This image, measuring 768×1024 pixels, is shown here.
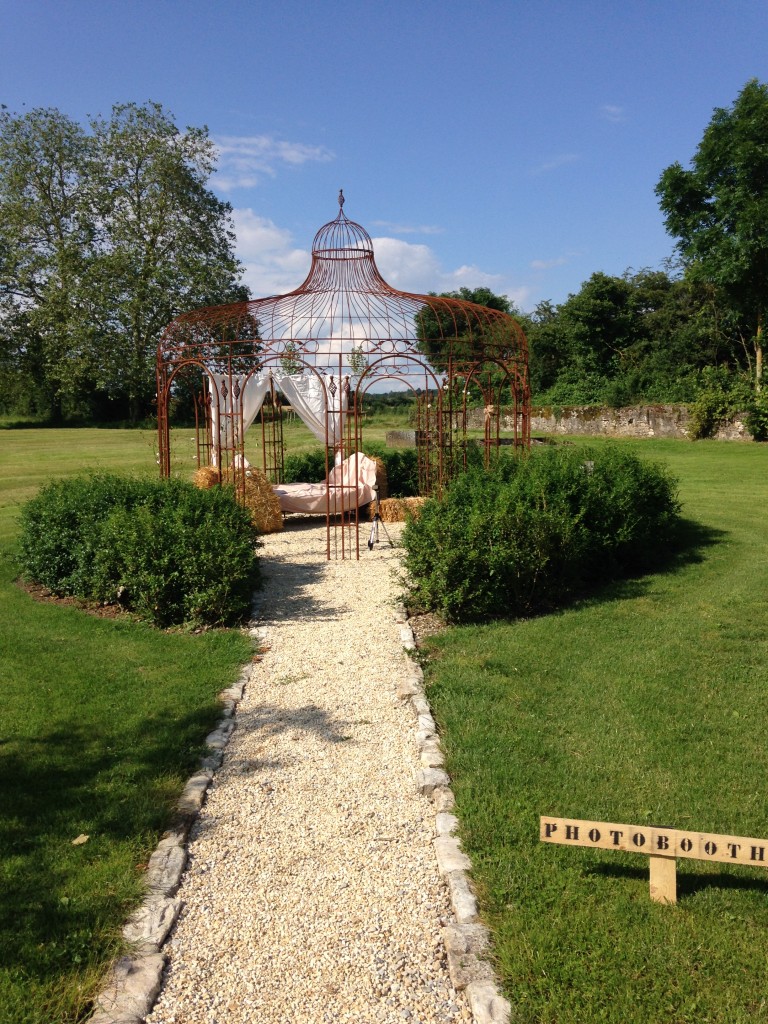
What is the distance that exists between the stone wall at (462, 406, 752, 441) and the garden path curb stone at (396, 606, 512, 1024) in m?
19.5

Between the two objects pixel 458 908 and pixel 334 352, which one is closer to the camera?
pixel 458 908

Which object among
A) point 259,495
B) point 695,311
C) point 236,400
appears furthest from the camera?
point 695,311

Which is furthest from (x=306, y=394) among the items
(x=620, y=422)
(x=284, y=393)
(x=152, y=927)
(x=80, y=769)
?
(x=620, y=422)

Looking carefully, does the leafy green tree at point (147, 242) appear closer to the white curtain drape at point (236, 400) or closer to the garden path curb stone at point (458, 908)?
the white curtain drape at point (236, 400)

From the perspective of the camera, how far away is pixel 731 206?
22078mm

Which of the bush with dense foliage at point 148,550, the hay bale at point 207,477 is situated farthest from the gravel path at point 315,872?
the hay bale at point 207,477

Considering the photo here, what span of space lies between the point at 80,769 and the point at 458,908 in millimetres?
2178

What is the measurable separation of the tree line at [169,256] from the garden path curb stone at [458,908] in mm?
19822

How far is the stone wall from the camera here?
21.4 m

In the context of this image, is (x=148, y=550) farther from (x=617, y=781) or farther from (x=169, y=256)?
(x=169, y=256)

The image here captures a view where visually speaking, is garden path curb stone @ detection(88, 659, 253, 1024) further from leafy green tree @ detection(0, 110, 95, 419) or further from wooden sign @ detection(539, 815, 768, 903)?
leafy green tree @ detection(0, 110, 95, 419)

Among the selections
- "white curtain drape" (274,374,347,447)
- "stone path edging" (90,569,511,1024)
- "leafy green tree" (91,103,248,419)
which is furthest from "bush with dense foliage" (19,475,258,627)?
"leafy green tree" (91,103,248,419)

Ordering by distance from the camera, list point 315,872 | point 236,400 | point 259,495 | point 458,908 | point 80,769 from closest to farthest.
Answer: point 458,908 → point 315,872 → point 80,769 → point 259,495 → point 236,400

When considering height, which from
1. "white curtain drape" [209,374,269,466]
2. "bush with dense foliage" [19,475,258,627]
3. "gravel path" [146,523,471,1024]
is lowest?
"gravel path" [146,523,471,1024]
